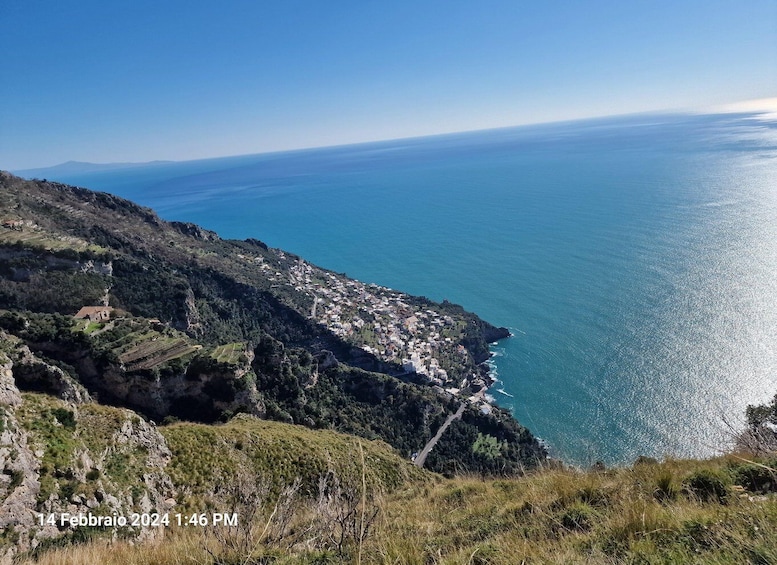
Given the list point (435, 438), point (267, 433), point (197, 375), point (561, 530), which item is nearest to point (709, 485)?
point (561, 530)

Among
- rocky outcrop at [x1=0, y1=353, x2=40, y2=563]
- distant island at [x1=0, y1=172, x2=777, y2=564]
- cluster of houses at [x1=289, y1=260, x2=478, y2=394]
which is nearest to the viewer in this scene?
distant island at [x1=0, y1=172, x2=777, y2=564]

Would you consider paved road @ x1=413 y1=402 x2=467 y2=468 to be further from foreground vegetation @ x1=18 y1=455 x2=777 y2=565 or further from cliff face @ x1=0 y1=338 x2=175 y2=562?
foreground vegetation @ x1=18 y1=455 x2=777 y2=565

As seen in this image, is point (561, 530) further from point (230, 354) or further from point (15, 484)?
point (230, 354)

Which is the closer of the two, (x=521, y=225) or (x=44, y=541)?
(x=44, y=541)

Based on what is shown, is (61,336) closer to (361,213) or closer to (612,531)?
(612,531)

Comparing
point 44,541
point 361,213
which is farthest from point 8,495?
point 361,213

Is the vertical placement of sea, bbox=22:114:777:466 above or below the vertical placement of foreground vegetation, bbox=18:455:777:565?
below

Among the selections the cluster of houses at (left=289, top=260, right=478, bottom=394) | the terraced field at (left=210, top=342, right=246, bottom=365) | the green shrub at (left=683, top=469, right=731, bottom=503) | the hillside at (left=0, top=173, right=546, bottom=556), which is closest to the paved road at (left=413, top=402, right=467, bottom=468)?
the hillside at (left=0, top=173, right=546, bottom=556)
